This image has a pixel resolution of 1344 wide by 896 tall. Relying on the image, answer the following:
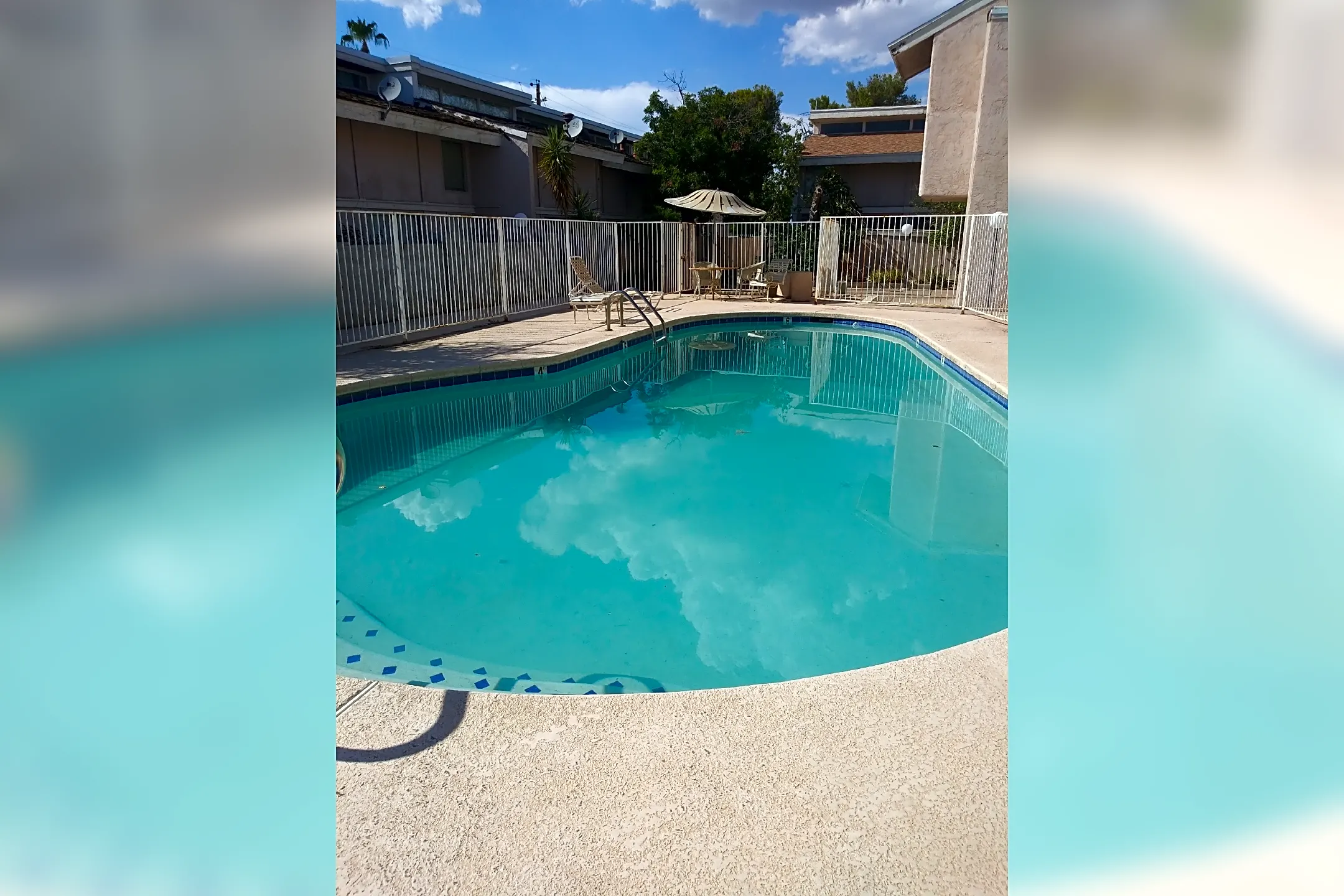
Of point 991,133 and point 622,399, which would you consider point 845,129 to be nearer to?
point 991,133

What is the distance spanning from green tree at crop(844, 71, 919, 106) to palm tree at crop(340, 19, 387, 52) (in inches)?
922

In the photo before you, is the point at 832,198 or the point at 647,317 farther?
the point at 832,198

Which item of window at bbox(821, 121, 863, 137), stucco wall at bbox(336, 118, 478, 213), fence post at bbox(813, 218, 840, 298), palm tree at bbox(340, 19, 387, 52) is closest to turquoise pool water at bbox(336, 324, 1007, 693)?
fence post at bbox(813, 218, 840, 298)

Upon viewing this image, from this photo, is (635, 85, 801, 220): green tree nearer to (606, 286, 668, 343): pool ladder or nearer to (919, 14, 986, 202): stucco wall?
(919, 14, 986, 202): stucco wall

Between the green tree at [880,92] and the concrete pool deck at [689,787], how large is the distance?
1619 inches

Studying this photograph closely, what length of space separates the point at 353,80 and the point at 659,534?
17.6 meters

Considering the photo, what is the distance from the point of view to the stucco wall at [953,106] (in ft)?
39.0

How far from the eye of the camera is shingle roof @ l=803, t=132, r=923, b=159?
69.2ft

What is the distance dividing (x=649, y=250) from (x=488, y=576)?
13.1 meters

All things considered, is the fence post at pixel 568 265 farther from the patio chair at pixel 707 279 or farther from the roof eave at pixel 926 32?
the roof eave at pixel 926 32

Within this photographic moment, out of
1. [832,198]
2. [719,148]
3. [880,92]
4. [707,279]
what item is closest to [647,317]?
[707,279]

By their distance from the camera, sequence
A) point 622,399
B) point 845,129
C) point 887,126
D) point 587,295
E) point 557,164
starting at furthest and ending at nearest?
point 845,129 → point 887,126 → point 557,164 → point 587,295 → point 622,399

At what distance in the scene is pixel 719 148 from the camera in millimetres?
19672

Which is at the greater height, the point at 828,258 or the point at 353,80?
the point at 353,80
